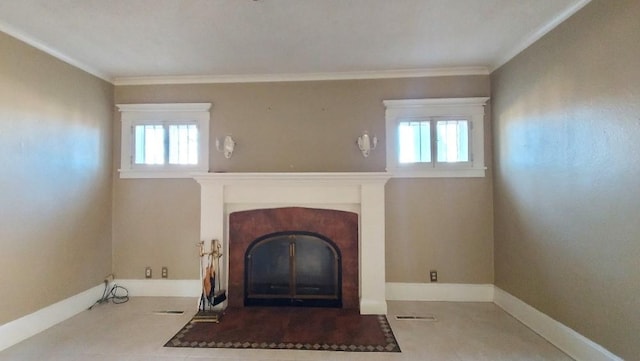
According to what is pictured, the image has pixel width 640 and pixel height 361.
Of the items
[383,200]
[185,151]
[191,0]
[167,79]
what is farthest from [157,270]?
[191,0]

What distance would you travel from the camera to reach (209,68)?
3.76m

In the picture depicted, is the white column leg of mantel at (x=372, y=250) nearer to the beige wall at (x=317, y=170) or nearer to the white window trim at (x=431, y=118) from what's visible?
the beige wall at (x=317, y=170)

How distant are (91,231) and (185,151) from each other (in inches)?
52.9

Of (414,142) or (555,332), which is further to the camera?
(414,142)

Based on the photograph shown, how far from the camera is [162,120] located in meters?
4.11

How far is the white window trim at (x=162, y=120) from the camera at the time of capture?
4.07 m

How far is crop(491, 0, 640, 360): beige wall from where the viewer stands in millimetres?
2121

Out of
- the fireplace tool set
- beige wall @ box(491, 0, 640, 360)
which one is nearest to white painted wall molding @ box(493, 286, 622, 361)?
beige wall @ box(491, 0, 640, 360)

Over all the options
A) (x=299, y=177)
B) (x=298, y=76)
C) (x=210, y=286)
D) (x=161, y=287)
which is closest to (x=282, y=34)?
(x=298, y=76)

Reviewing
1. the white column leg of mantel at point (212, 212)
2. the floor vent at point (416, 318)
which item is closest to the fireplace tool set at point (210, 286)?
the white column leg of mantel at point (212, 212)

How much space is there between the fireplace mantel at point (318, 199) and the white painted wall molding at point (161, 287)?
1.84 ft

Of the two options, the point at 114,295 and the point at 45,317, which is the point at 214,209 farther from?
the point at 45,317

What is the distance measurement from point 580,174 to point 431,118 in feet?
5.58

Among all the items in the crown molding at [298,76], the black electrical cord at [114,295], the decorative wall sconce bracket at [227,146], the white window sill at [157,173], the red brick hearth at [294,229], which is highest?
the crown molding at [298,76]
